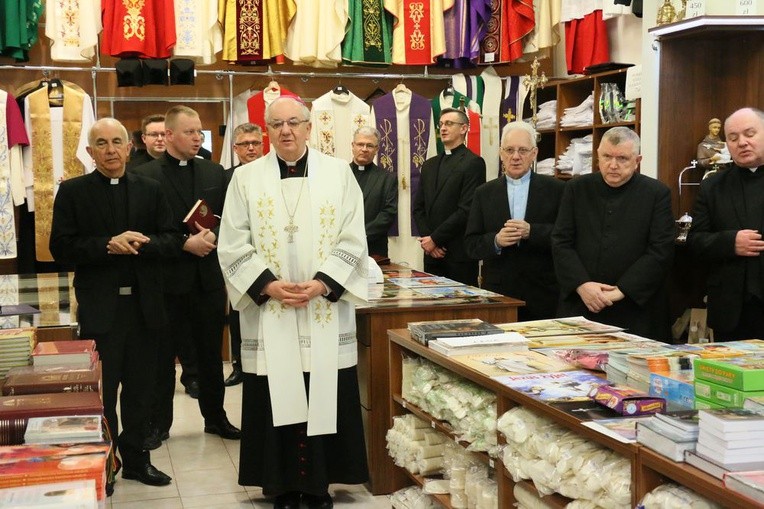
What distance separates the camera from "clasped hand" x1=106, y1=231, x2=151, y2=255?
13.8 ft

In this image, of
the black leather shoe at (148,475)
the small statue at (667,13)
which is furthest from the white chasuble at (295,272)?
the small statue at (667,13)

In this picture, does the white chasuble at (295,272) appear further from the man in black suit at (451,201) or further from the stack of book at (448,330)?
the man in black suit at (451,201)

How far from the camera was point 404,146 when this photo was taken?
810cm

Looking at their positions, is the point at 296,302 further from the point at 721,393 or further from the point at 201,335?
the point at 721,393

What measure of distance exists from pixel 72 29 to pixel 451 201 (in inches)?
128

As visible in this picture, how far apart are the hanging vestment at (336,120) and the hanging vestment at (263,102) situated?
0.32 m

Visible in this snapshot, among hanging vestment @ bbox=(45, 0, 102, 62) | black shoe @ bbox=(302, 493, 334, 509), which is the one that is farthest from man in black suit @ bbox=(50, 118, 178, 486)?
hanging vestment @ bbox=(45, 0, 102, 62)

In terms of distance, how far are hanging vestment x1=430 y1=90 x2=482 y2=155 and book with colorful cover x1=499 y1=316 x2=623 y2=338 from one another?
439cm

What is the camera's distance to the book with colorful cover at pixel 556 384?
104 inches

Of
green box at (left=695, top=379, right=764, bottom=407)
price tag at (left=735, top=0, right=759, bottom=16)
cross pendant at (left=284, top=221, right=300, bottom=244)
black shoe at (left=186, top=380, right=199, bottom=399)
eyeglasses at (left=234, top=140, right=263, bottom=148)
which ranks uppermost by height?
price tag at (left=735, top=0, right=759, bottom=16)

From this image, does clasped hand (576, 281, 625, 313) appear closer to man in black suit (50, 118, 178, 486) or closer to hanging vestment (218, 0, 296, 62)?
man in black suit (50, 118, 178, 486)

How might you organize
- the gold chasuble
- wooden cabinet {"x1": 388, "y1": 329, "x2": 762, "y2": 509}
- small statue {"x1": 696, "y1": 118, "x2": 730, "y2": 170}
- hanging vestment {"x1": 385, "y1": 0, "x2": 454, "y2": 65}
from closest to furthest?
wooden cabinet {"x1": 388, "y1": 329, "x2": 762, "y2": 509} < small statue {"x1": 696, "y1": 118, "x2": 730, "y2": 170} < the gold chasuble < hanging vestment {"x1": 385, "y1": 0, "x2": 454, "y2": 65}

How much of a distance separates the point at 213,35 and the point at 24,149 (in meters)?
1.72

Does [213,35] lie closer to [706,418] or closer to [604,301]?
[604,301]
